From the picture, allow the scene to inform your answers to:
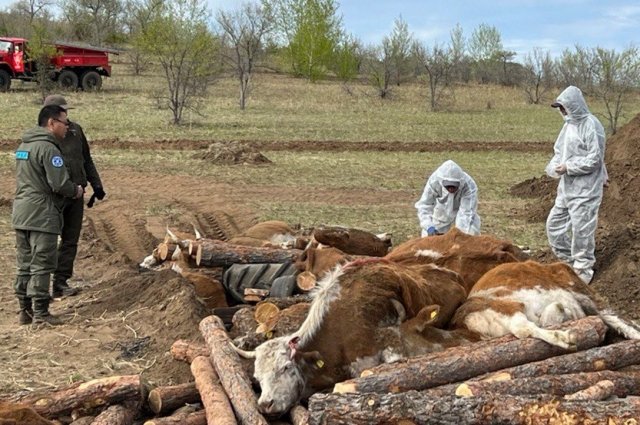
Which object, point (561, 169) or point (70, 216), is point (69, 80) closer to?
point (70, 216)

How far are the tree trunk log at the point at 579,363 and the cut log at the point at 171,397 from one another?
4.82 ft

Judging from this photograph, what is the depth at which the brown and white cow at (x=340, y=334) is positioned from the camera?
13.7ft

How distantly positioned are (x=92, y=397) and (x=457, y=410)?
2052mm

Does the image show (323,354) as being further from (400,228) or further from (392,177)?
(392,177)

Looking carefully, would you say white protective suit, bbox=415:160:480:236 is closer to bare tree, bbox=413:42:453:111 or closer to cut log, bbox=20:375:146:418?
cut log, bbox=20:375:146:418

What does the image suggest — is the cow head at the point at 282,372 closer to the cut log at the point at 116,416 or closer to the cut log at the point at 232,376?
the cut log at the point at 232,376

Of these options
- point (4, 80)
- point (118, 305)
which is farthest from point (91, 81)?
point (118, 305)

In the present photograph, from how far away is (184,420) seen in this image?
13.6ft

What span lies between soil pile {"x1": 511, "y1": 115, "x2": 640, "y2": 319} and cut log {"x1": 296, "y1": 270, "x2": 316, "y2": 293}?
119 inches

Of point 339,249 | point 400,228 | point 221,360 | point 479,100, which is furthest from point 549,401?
point 479,100

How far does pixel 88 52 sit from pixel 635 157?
25.7 metres

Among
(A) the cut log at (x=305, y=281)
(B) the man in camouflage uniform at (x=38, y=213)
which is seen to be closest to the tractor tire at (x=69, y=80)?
(B) the man in camouflage uniform at (x=38, y=213)

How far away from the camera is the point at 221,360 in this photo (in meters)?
4.54

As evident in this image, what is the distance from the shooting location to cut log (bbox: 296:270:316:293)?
20.4 feet
